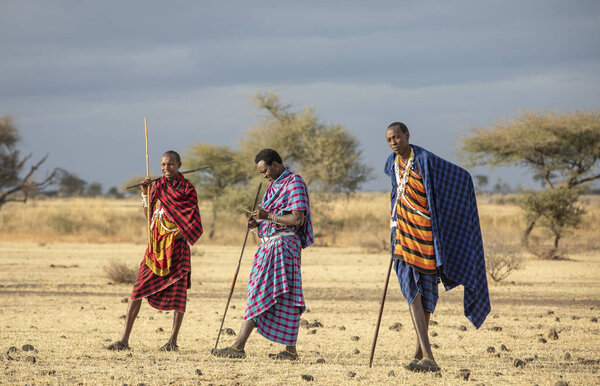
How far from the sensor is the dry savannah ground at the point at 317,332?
21.2 feet

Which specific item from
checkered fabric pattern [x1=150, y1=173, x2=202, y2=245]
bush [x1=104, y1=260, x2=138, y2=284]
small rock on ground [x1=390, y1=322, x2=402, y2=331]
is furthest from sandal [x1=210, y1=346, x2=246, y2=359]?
bush [x1=104, y1=260, x2=138, y2=284]

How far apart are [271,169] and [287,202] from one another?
0.39m

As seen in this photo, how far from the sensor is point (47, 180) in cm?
3803

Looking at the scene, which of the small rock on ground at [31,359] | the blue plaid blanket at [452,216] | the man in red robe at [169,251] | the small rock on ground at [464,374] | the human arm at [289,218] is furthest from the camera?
the man in red robe at [169,251]

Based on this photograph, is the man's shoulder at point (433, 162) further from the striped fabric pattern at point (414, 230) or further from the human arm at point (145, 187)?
the human arm at point (145, 187)

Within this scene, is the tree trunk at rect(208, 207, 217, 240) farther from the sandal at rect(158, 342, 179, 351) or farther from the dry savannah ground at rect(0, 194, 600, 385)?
the sandal at rect(158, 342, 179, 351)

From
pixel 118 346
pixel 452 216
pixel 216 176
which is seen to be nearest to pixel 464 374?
pixel 452 216

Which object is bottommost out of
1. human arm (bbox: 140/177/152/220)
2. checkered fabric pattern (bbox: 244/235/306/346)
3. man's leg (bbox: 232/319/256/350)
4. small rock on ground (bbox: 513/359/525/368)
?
small rock on ground (bbox: 513/359/525/368)

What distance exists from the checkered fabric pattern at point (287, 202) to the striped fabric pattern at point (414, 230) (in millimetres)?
883

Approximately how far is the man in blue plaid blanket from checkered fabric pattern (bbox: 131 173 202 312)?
2.12 metres

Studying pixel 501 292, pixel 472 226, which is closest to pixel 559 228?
pixel 501 292

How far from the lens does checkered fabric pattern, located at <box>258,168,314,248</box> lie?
7102 mm

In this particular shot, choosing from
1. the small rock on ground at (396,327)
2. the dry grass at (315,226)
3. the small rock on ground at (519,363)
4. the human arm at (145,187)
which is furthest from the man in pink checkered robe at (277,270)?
the dry grass at (315,226)

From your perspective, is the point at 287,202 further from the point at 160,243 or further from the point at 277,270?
the point at 160,243
